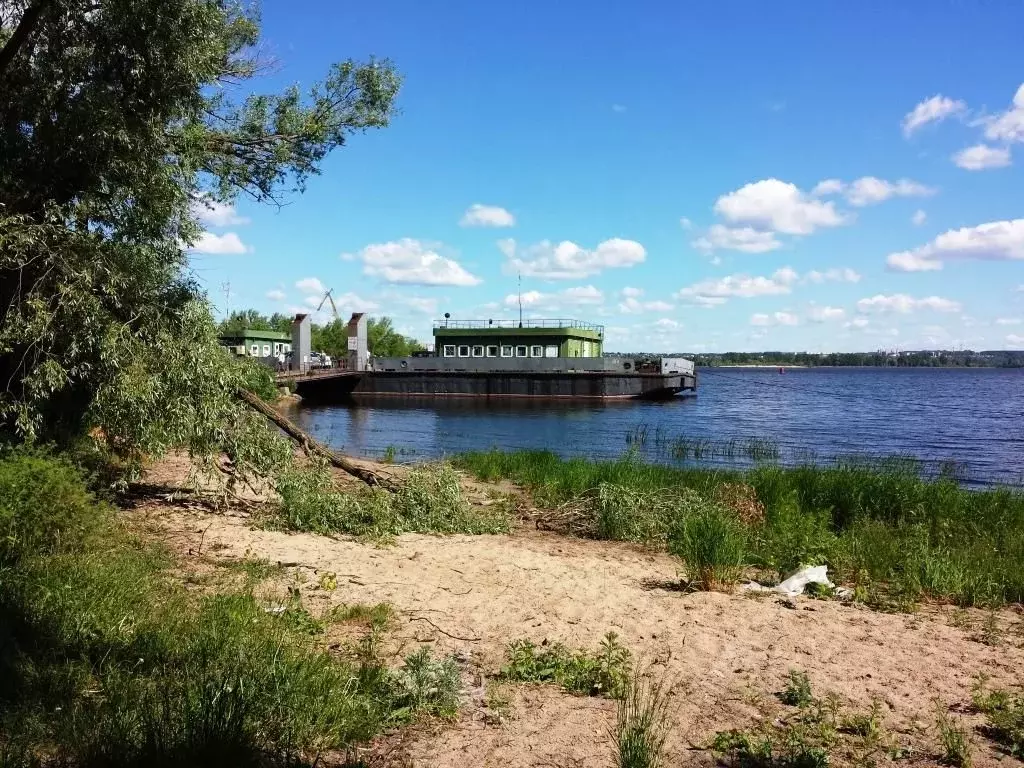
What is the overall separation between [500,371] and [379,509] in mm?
49878

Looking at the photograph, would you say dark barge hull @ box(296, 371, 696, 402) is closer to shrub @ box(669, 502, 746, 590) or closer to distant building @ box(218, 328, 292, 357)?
→ distant building @ box(218, 328, 292, 357)

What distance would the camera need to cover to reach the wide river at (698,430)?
2542 cm

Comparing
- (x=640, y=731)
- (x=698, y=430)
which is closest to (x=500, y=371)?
(x=698, y=430)

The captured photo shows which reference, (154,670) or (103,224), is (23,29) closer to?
(103,224)

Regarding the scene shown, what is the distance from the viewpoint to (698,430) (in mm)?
34906

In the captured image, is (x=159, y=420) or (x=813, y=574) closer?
(x=813, y=574)

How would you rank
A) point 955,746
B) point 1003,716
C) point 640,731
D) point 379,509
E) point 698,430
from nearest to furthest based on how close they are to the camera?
point 640,731
point 955,746
point 1003,716
point 379,509
point 698,430

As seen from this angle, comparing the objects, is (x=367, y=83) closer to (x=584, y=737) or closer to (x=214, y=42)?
(x=214, y=42)

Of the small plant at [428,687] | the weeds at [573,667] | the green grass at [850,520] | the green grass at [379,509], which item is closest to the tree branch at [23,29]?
the green grass at [379,509]

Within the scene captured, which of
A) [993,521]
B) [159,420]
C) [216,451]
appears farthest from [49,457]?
[993,521]

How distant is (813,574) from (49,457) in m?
8.14

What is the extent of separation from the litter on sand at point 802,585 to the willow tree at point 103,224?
6.88 meters

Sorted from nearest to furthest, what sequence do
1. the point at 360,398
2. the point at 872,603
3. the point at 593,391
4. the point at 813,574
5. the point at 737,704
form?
1. the point at 737,704
2. the point at 872,603
3. the point at 813,574
4. the point at 593,391
5. the point at 360,398

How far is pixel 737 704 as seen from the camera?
4.78 m
